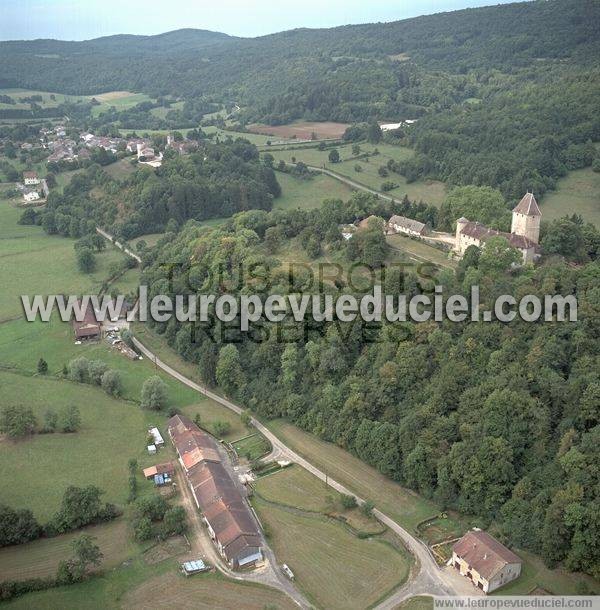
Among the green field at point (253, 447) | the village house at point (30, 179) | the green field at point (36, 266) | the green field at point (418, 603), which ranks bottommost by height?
the green field at point (418, 603)

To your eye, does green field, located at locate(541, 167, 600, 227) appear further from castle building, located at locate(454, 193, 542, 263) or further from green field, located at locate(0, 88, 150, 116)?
green field, located at locate(0, 88, 150, 116)

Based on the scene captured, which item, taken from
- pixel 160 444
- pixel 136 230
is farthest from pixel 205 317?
pixel 136 230

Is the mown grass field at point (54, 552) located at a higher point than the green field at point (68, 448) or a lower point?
lower

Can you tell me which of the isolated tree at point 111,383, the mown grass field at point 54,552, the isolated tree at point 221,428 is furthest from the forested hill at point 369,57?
the mown grass field at point 54,552

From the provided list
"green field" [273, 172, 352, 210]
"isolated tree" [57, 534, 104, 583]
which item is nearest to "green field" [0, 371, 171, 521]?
"isolated tree" [57, 534, 104, 583]

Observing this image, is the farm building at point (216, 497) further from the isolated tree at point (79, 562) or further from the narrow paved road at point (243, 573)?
the isolated tree at point (79, 562)

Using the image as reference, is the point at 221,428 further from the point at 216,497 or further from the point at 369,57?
the point at 369,57

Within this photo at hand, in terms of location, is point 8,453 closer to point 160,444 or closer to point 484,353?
point 160,444
